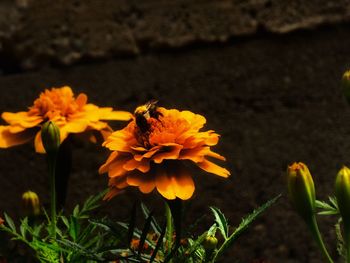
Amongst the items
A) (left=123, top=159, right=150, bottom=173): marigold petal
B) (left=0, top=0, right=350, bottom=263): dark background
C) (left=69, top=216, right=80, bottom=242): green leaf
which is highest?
(left=123, top=159, right=150, bottom=173): marigold petal

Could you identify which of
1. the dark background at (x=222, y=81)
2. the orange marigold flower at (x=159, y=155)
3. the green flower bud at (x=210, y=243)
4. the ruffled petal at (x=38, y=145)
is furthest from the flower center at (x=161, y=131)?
the dark background at (x=222, y=81)

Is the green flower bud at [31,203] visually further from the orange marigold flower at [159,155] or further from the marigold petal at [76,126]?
the orange marigold flower at [159,155]

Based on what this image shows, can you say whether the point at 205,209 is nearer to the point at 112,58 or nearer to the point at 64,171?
the point at 112,58

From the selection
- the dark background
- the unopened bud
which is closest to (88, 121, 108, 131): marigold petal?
the unopened bud

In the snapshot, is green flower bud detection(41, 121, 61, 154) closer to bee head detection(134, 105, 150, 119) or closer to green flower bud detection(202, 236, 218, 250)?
bee head detection(134, 105, 150, 119)

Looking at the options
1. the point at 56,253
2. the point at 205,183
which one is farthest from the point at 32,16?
the point at 56,253

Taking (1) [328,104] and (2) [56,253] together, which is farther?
(1) [328,104]

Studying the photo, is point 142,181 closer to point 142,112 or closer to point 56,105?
point 142,112
